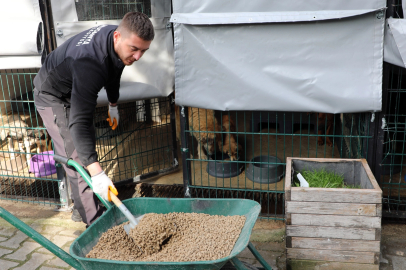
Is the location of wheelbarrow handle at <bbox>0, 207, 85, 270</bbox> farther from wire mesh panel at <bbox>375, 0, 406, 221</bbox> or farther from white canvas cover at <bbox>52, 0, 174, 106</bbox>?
wire mesh panel at <bbox>375, 0, 406, 221</bbox>

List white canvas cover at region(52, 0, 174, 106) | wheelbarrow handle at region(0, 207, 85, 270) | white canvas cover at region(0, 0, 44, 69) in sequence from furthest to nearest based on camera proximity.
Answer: white canvas cover at region(52, 0, 174, 106) → white canvas cover at region(0, 0, 44, 69) → wheelbarrow handle at region(0, 207, 85, 270)

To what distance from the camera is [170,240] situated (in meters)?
2.36

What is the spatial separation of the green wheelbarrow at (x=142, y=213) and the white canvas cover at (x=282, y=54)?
1.12m

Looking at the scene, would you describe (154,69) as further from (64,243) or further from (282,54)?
(64,243)

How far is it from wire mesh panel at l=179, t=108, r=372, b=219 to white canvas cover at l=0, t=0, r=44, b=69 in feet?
5.81

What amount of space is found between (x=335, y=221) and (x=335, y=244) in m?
0.19

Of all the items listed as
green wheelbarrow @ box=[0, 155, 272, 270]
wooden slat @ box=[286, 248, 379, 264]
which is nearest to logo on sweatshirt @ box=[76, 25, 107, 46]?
green wheelbarrow @ box=[0, 155, 272, 270]

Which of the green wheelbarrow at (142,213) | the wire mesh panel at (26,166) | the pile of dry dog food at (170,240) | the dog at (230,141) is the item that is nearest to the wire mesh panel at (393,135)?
the green wheelbarrow at (142,213)

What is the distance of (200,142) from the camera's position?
514 centimetres

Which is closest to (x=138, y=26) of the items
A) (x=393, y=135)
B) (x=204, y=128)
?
(x=204, y=128)

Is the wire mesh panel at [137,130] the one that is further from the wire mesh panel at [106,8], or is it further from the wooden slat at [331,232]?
the wooden slat at [331,232]

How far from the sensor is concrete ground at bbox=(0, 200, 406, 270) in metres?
3.31

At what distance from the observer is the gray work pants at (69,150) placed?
3141 millimetres

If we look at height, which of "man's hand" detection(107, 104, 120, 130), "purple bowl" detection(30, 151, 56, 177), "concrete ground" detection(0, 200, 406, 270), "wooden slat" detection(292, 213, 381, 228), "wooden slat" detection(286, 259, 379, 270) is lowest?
"concrete ground" detection(0, 200, 406, 270)
